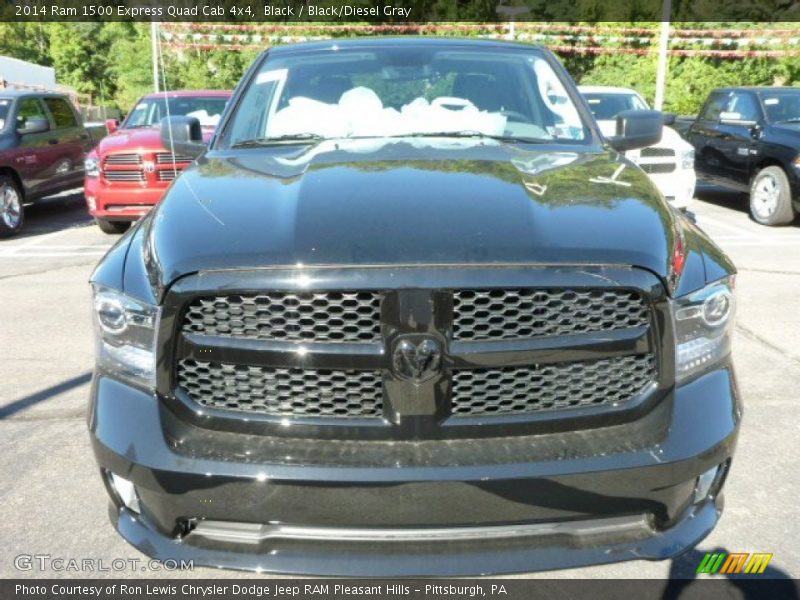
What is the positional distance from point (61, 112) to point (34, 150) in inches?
63.4

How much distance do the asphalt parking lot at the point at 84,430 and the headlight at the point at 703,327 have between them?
904 mm

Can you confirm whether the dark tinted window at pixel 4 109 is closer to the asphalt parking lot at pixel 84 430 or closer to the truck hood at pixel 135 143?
the truck hood at pixel 135 143

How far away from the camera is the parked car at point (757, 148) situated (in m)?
9.80

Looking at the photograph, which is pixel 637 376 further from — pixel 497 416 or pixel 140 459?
pixel 140 459

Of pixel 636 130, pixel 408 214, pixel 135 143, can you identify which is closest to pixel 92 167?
pixel 135 143

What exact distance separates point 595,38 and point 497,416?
3111 centimetres

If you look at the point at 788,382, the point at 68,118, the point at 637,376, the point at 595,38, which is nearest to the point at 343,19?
the point at 595,38

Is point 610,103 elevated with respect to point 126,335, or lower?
lower

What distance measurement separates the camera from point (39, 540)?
2910mm

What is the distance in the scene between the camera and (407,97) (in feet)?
12.1

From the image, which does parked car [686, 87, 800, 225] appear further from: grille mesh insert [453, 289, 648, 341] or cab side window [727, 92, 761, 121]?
grille mesh insert [453, 289, 648, 341]

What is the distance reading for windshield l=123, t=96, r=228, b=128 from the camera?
10.4 metres

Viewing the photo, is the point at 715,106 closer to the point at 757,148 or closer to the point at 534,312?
A: the point at 757,148

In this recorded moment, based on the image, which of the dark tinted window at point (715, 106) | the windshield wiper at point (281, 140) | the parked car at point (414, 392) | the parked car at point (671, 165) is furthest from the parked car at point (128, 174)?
the parked car at point (414, 392)
